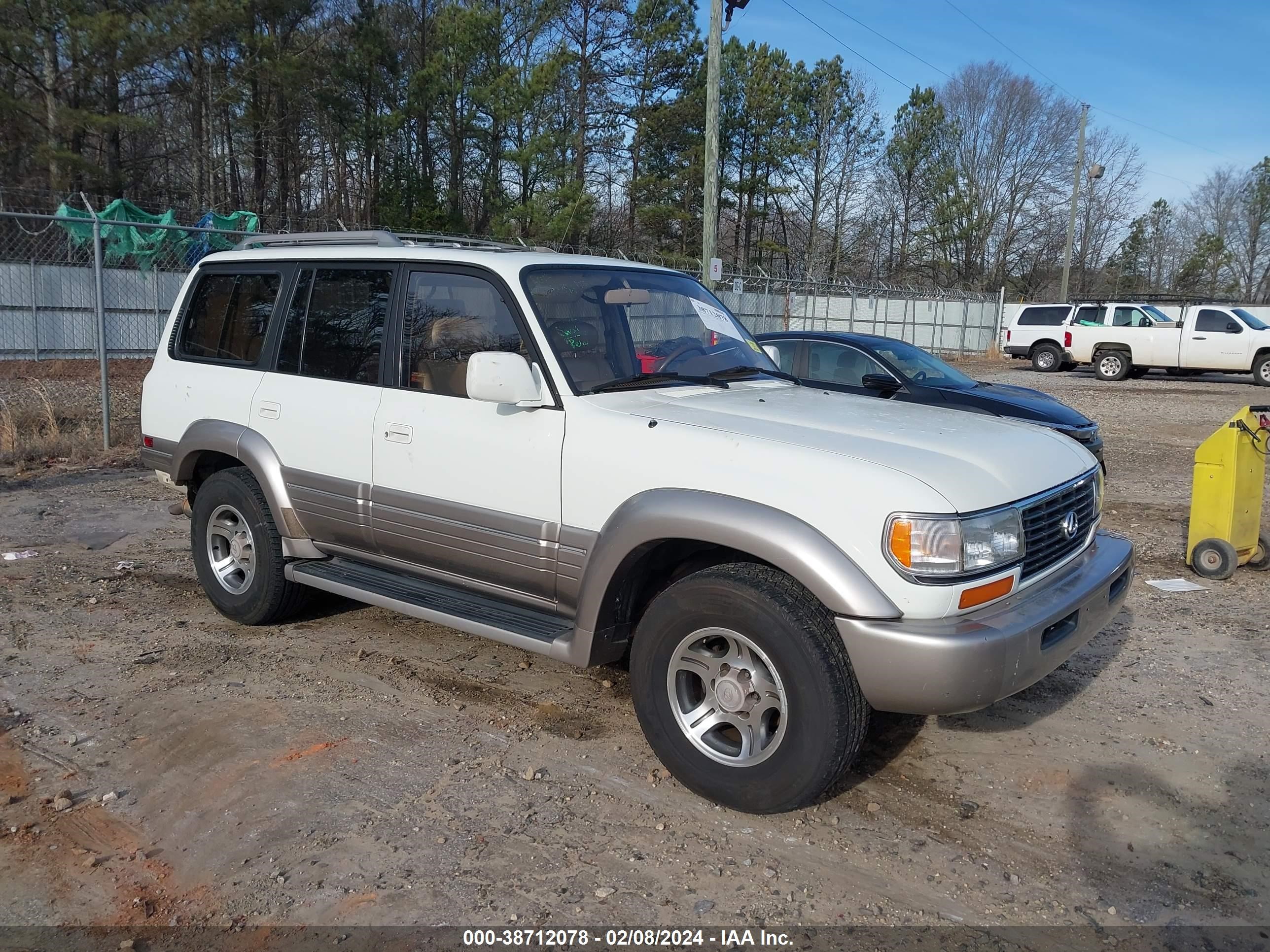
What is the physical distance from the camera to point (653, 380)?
421 cm

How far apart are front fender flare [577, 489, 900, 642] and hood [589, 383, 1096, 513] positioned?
0.24 meters

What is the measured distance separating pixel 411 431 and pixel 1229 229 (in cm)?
7058

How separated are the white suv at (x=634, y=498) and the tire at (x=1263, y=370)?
22846 millimetres

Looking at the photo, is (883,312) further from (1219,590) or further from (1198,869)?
(1198,869)

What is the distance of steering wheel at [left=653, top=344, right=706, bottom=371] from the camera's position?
14.4 feet

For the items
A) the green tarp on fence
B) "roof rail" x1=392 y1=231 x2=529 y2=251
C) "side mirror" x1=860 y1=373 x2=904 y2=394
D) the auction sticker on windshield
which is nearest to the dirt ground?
the auction sticker on windshield

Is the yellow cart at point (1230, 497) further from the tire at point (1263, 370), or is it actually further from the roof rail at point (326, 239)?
the tire at point (1263, 370)

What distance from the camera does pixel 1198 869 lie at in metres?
3.26

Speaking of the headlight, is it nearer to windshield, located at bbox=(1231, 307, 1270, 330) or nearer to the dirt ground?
the dirt ground

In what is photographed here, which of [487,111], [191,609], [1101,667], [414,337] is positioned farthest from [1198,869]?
[487,111]

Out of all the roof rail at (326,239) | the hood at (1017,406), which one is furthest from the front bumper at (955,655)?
the hood at (1017,406)

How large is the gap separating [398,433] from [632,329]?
1.17 meters

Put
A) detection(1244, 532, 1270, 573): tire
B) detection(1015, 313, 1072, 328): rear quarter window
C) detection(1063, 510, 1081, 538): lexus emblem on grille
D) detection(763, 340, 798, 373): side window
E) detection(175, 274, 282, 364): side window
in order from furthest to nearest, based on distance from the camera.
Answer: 1. detection(1015, 313, 1072, 328): rear quarter window
2. detection(763, 340, 798, 373): side window
3. detection(1244, 532, 1270, 573): tire
4. detection(175, 274, 282, 364): side window
5. detection(1063, 510, 1081, 538): lexus emblem on grille

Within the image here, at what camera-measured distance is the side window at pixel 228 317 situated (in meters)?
5.23
